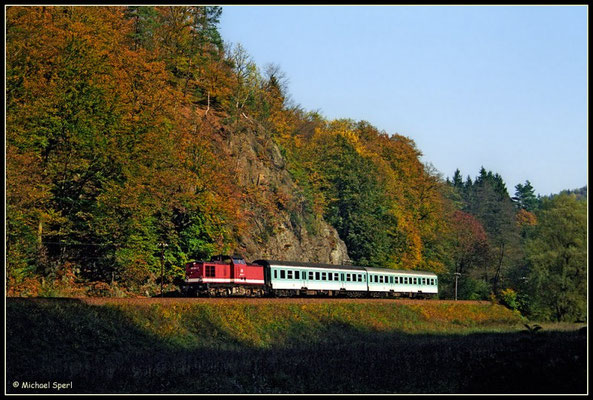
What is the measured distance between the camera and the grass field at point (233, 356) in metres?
20.9

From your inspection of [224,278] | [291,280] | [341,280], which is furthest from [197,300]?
[341,280]

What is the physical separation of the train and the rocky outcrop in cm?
847

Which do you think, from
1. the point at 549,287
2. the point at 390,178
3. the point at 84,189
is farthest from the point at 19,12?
the point at 390,178

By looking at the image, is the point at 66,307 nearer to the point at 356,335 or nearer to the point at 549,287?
the point at 356,335

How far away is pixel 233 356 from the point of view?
31328 mm

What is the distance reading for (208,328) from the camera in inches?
1610

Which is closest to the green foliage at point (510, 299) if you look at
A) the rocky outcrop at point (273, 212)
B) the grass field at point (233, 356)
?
the rocky outcrop at point (273, 212)

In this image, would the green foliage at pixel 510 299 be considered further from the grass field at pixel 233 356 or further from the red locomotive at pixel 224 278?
the red locomotive at pixel 224 278

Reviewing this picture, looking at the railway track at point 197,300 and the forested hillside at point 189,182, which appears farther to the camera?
the forested hillside at point 189,182

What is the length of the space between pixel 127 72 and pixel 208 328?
879 inches

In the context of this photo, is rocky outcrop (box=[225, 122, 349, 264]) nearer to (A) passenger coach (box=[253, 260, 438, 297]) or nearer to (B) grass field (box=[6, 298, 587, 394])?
(A) passenger coach (box=[253, 260, 438, 297])

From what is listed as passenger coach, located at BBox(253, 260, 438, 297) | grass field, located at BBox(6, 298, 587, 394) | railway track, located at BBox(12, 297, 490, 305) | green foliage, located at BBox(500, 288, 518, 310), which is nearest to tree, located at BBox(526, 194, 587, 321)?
railway track, located at BBox(12, 297, 490, 305)

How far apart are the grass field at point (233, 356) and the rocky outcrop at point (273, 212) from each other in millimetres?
21281

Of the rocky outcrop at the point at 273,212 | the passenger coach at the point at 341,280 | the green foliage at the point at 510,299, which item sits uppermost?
the rocky outcrop at the point at 273,212
